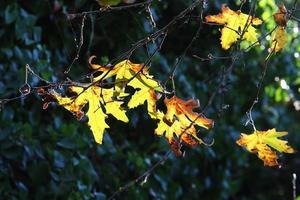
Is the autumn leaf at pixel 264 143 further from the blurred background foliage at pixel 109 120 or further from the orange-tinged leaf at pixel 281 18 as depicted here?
the blurred background foliage at pixel 109 120

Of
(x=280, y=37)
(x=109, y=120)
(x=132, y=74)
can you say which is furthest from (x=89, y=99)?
(x=109, y=120)

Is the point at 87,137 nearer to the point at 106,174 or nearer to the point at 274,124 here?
the point at 106,174

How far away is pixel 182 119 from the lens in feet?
4.03

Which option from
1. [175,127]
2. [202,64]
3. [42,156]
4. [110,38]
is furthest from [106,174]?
[175,127]

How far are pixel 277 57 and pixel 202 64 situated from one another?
Result: 1.30ft

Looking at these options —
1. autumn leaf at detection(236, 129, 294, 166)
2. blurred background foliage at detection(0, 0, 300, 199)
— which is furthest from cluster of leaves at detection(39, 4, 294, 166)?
blurred background foliage at detection(0, 0, 300, 199)

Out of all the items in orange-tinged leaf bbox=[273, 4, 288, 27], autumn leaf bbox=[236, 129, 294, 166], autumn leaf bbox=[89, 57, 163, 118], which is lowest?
autumn leaf bbox=[236, 129, 294, 166]

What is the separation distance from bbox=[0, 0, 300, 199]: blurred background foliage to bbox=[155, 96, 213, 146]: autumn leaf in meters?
0.46

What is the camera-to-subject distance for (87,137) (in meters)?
2.16

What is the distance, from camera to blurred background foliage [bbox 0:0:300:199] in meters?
2.02

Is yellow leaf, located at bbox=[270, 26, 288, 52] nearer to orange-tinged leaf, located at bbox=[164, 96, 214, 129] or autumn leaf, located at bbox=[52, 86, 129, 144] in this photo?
orange-tinged leaf, located at bbox=[164, 96, 214, 129]

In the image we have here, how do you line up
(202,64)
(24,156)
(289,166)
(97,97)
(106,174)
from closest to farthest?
1. (97,97)
2. (24,156)
3. (106,174)
4. (202,64)
5. (289,166)

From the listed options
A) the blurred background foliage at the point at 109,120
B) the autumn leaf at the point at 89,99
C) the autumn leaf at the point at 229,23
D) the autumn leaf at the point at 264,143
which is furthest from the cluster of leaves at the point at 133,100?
the blurred background foliage at the point at 109,120

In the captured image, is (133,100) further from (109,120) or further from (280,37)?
(109,120)
